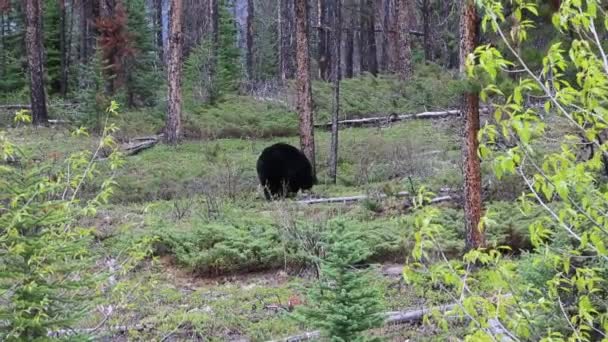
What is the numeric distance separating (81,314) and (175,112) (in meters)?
17.2

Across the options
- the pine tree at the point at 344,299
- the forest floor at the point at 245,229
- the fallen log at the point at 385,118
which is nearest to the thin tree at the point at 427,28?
the fallen log at the point at 385,118

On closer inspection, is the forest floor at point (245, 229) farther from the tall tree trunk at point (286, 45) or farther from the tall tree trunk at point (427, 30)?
the tall tree trunk at point (286, 45)

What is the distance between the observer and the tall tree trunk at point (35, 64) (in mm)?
23188

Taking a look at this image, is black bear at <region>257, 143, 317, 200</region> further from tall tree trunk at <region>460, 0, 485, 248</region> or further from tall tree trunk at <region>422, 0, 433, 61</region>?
tall tree trunk at <region>422, 0, 433, 61</region>

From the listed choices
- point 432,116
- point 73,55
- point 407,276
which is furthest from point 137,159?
point 73,55

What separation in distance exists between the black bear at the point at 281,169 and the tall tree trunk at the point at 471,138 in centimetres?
603

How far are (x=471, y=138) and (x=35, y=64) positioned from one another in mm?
19615

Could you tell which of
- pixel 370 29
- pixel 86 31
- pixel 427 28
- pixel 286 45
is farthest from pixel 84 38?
pixel 427 28

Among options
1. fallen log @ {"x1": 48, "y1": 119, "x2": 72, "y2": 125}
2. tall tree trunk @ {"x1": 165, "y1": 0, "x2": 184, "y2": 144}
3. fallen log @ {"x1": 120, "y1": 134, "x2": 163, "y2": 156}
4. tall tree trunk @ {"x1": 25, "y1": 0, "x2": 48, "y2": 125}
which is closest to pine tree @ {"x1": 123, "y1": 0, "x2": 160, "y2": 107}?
fallen log @ {"x1": 48, "y1": 119, "x2": 72, "y2": 125}

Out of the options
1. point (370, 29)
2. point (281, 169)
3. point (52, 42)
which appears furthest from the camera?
point (370, 29)

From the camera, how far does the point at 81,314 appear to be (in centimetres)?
473

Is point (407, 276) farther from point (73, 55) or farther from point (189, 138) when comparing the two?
point (73, 55)

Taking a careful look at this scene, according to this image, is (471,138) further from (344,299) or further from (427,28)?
(427,28)

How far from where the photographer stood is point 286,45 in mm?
38031
